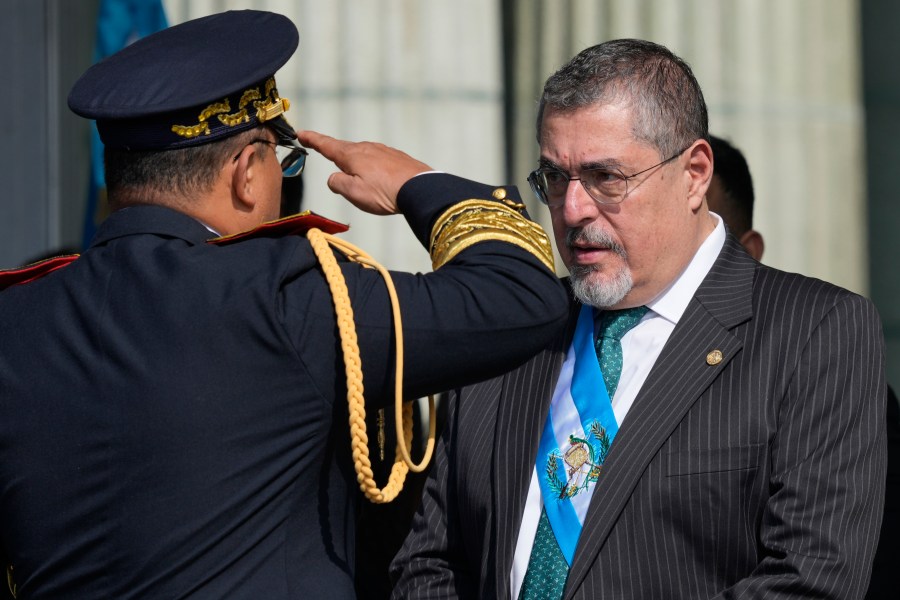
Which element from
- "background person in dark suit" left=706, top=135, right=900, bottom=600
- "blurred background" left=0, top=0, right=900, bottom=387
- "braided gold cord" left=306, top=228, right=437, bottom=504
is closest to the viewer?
"braided gold cord" left=306, top=228, right=437, bottom=504

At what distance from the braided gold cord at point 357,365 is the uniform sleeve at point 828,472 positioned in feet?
2.25

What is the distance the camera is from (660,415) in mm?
2385

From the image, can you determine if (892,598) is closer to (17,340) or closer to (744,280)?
(744,280)

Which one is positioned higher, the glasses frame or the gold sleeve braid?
the glasses frame

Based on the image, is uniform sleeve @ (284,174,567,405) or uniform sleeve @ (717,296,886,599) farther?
uniform sleeve @ (717,296,886,599)

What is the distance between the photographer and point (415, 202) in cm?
197

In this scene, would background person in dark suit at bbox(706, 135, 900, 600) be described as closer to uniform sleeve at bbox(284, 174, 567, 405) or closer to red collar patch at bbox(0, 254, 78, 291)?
uniform sleeve at bbox(284, 174, 567, 405)

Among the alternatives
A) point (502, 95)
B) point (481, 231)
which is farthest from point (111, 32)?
point (481, 231)

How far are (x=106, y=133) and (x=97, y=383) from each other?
398 millimetres

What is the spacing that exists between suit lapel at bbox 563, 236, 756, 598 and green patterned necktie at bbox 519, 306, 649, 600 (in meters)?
0.04

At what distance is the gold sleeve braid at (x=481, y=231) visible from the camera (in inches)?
73.9

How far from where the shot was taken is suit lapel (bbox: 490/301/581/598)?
2.44 m

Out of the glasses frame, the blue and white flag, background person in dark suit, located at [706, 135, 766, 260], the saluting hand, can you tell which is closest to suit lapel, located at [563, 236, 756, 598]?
the saluting hand

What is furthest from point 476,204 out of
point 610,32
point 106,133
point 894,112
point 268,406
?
point 894,112
